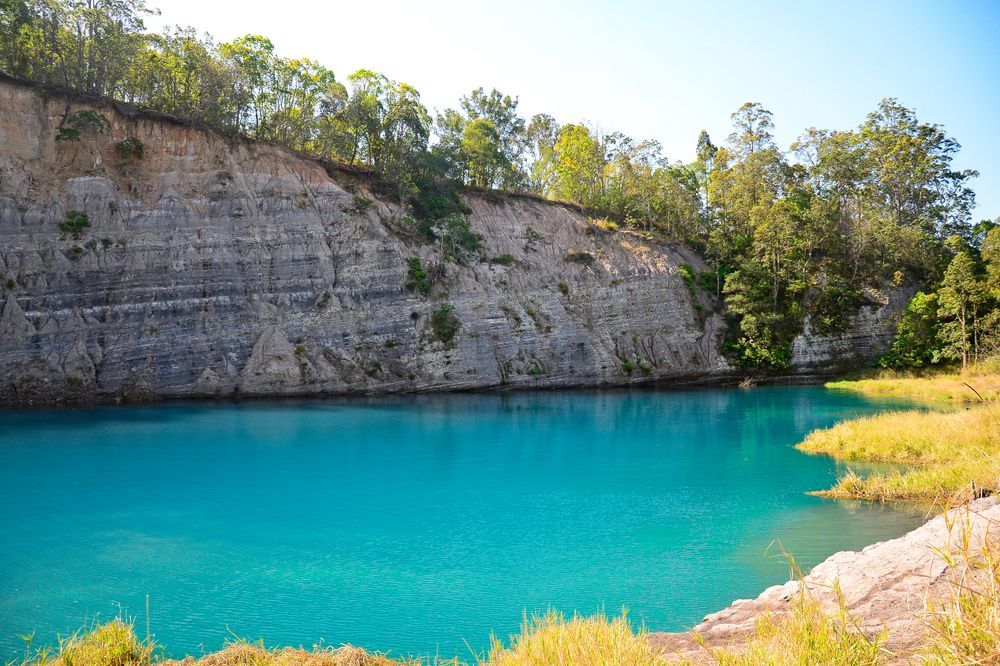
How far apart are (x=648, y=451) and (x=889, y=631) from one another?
18.3m

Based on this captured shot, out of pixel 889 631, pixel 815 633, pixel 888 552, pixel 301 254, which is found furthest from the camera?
pixel 301 254

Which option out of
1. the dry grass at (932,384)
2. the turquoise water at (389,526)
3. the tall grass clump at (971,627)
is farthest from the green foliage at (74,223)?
the dry grass at (932,384)

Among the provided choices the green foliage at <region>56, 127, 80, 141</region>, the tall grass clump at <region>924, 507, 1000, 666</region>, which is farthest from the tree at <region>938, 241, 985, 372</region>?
the green foliage at <region>56, 127, 80, 141</region>

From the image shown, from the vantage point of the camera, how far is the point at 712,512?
15.5 meters

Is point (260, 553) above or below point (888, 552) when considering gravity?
below

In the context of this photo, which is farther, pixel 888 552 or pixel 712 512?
pixel 712 512

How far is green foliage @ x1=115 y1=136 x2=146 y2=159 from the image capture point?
37438mm

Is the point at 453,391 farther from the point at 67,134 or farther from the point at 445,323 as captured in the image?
the point at 67,134

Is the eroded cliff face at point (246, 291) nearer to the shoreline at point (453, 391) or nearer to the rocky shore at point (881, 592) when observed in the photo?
the shoreline at point (453, 391)

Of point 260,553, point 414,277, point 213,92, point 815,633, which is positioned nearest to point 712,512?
point 260,553

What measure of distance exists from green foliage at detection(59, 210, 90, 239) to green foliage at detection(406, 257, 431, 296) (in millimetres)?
17665

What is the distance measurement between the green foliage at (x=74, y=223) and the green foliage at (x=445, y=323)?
1951 cm

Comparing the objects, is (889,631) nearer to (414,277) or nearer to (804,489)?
(804,489)

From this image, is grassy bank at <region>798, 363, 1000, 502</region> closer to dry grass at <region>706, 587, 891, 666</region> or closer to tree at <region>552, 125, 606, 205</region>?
dry grass at <region>706, 587, 891, 666</region>
